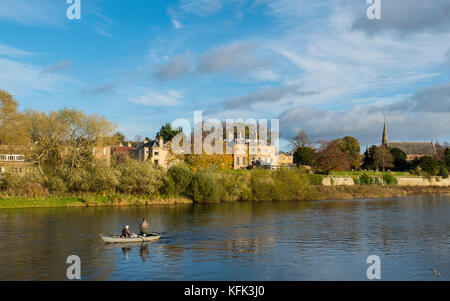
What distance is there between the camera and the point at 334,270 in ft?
73.2

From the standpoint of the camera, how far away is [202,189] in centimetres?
6384

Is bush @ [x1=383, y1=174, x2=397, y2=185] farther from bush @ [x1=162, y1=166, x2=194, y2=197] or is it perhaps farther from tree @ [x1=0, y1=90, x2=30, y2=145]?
tree @ [x1=0, y1=90, x2=30, y2=145]

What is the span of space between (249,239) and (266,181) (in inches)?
1491

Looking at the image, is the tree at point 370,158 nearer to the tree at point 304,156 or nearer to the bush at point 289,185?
the tree at point 304,156

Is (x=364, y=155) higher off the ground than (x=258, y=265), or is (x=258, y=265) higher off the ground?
(x=364, y=155)

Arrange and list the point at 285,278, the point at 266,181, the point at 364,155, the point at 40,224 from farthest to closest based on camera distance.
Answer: the point at 364,155, the point at 266,181, the point at 40,224, the point at 285,278

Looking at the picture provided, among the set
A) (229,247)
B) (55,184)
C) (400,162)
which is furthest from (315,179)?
(229,247)

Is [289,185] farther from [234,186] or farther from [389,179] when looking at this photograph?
[389,179]

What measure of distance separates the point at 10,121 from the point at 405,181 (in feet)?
291

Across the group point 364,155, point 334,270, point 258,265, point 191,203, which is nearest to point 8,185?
point 191,203

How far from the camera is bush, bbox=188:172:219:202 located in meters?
63.8
